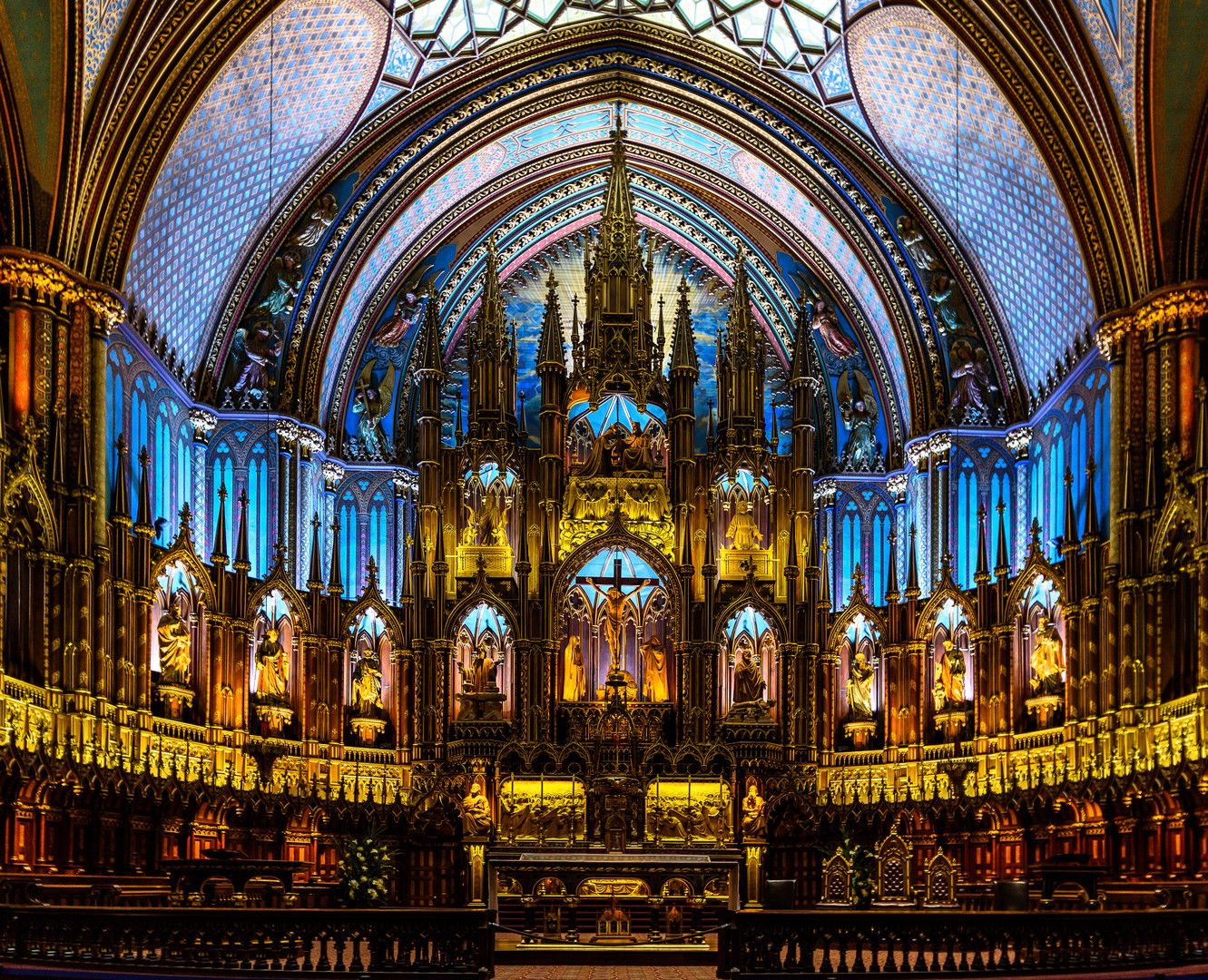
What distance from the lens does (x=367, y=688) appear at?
1230 inches

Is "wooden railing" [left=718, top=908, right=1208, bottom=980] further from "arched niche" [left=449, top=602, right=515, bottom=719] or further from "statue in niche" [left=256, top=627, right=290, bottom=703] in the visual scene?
"arched niche" [left=449, top=602, right=515, bottom=719]

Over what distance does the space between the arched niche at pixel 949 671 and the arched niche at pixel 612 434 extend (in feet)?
21.8

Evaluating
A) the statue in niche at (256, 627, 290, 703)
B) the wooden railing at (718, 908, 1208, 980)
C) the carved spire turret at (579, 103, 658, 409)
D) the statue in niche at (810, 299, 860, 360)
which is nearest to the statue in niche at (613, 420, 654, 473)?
the carved spire turret at (579, 103, 658, 409)

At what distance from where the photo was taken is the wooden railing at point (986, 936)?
1602 cm

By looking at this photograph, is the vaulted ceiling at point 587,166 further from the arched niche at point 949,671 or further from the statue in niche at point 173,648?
the statue in niche at point 173,648

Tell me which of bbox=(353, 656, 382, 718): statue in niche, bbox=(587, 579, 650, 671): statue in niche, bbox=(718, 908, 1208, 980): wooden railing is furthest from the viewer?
bbox=(587, 579, 650, 671): statue in niche

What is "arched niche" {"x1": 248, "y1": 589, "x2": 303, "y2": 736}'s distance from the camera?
2941 centimetres

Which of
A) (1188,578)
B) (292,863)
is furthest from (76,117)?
(1188,578)

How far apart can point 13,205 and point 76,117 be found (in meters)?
1.77

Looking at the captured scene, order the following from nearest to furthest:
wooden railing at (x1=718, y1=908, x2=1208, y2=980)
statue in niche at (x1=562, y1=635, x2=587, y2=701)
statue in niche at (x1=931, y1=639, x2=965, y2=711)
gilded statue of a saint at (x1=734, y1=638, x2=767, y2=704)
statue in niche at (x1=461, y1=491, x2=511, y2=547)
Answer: wooden railing at (x1=718, y1=908, x2=1208, y2=980)
statue in niche at (x1=931, y1=639, x2=965, y2=711)
gilded statue of a saint at (x1=734, y1=638, x2=767, y2=704)
statue in niche at (x1=562, y1=635, x2=587, y2=701)
statue in niche at (x1=461, y1=491, x2=511, y2=547)

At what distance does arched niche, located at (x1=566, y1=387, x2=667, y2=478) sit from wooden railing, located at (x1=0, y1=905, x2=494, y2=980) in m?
17.5

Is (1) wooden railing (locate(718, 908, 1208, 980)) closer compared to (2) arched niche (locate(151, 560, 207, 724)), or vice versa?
(1) wooden railing (locate(718, 908, 1208, 980))

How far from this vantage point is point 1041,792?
26281 millimetres

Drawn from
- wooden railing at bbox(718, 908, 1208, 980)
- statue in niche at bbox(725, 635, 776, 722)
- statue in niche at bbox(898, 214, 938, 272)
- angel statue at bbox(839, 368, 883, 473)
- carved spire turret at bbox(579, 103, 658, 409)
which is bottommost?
wooden railing at bbox(718, 908, 1208, 980)
